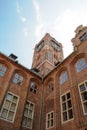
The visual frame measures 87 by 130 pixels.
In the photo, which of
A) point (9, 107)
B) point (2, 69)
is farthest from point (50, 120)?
point (2, 69)

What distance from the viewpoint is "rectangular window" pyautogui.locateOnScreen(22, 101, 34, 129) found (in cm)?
1376

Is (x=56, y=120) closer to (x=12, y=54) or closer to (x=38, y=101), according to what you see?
(x=38, y=101)

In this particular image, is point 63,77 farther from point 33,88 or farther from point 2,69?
point 2,69

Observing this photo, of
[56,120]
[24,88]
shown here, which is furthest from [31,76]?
[56,120]

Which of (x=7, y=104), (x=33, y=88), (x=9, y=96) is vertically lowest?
(x=7, y=104)

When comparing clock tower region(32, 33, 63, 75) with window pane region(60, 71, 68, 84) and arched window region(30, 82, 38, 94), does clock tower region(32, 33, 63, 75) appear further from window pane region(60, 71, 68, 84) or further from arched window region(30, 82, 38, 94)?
window pane region(60, 71, 68, 84)

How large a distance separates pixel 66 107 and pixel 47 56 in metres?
19.9

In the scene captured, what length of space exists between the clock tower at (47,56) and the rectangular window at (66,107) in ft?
44.1

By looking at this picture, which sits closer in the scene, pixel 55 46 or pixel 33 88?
pixel 33 88

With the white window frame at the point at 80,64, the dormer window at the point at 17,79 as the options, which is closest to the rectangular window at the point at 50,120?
the dormer window at the point at 17,79

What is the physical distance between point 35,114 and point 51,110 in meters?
2.06

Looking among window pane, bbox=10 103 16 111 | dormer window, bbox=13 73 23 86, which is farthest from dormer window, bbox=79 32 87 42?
window pane, bbox=10 103 16 111

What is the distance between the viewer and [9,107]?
1346 centimetres

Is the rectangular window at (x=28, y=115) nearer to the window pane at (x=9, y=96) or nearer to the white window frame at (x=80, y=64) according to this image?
the window pane at (x=9, y=96)
